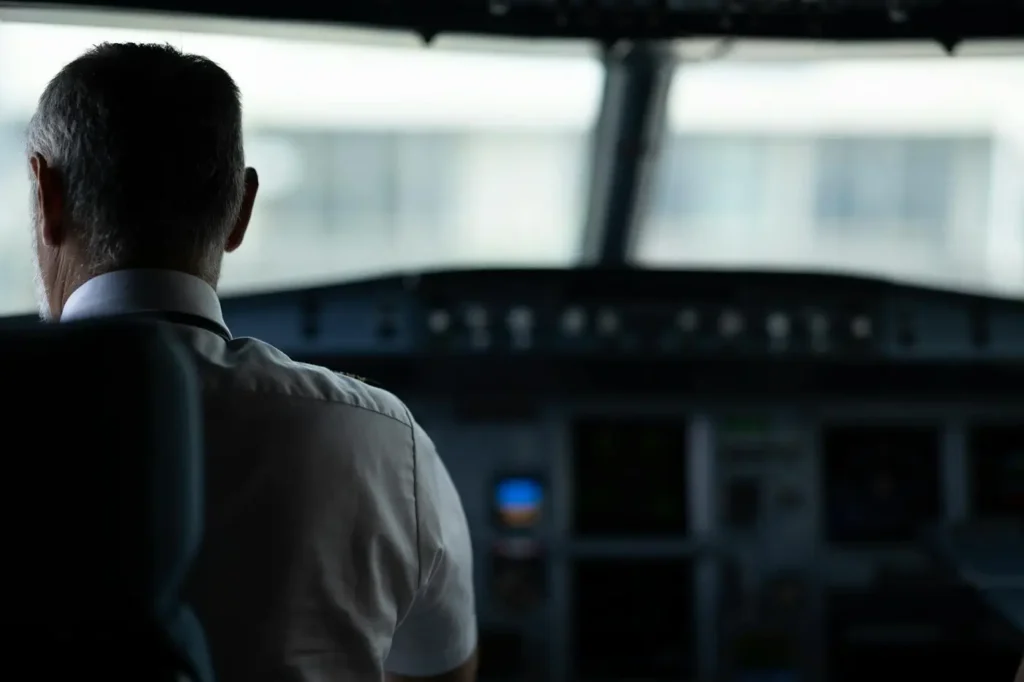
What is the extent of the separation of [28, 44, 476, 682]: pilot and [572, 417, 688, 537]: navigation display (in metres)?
1.55

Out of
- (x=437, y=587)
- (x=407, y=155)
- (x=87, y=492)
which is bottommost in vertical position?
(x=437, y=587)

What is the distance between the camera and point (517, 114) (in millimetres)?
2674

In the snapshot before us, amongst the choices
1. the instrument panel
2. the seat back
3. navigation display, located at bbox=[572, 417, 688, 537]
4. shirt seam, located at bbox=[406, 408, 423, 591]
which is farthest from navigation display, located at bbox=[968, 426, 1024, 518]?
the seat back

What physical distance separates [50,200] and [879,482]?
7.11 ft

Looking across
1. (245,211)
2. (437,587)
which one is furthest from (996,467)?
(245,211)

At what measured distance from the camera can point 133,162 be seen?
1.05 meters

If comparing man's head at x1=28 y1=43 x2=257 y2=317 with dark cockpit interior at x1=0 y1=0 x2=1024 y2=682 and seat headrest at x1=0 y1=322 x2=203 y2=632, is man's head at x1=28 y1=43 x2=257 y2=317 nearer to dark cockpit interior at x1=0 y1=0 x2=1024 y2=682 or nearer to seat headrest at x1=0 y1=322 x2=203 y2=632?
seat headrest at x1=0 y1=322 x2=203 y2=632

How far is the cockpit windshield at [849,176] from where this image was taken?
2.65 metres

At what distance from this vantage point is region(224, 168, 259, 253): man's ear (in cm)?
118

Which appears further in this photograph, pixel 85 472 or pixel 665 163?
pixel 665 163

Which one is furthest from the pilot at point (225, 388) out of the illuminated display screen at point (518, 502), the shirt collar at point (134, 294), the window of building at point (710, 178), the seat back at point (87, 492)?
the window of building at point (710, 178)

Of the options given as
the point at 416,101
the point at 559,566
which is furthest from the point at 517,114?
the point at 559,566

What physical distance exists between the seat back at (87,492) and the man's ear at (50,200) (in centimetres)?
32

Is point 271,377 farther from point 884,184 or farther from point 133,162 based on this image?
point 884,184
